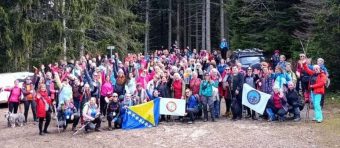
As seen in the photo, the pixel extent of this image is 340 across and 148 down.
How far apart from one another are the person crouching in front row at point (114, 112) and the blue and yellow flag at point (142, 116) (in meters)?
0.25

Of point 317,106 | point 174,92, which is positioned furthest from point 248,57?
point 317,106

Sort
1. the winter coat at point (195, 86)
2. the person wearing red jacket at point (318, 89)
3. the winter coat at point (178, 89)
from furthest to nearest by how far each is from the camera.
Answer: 1. the winter coat at point (178, 89)
2. the winter coat at point (195, 86)
3. the person wearing red jacket at point (318, 89)

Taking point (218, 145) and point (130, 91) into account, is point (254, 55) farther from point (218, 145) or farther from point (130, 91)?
point (218, 145)

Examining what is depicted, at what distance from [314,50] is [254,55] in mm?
3893

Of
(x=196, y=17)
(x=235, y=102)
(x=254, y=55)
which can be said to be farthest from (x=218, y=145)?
(x=196, y=17)

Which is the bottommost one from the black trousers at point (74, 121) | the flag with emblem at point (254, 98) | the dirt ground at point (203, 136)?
the dirt ground at point (203, 136)

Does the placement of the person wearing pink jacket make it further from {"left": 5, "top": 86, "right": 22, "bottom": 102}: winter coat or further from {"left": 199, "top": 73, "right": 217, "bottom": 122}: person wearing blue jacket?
{"left": 199, "top": 73, "right": 217, "bottom": 122}: person wearing blue jacket

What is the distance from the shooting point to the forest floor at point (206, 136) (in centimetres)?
1355

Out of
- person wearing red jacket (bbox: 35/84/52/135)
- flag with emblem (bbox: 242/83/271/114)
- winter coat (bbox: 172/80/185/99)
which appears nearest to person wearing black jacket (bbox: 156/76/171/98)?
winter coat (bbox: 172/80/185/99)

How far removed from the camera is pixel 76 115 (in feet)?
52.9

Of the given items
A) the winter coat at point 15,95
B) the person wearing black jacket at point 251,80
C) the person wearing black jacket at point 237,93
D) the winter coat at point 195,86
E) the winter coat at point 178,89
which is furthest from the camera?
the winter coat at point 15,95

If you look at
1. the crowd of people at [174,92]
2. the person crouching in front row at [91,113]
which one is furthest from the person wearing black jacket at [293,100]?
the person crouching in front row at [91,113]

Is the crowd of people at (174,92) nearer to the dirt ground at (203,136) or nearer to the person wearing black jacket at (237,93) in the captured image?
the person wearing black jacket at (237,93)

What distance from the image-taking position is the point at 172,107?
16.6 meters
